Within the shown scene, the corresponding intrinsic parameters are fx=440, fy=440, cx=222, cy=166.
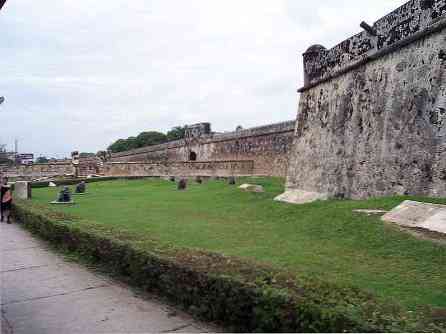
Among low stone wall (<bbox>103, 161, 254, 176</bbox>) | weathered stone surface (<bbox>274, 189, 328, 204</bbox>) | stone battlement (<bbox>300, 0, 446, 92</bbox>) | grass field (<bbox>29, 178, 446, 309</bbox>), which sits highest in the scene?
stone battlement (<bbox>300, 0, 446, 92</bbox>)

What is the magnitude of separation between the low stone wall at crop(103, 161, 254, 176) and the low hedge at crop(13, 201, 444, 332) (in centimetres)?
1563

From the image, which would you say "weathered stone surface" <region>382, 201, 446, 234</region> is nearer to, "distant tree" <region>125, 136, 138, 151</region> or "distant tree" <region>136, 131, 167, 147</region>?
"distant tree" <region>136, 131, 167, 147</region>

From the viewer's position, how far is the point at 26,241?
25.5 ft

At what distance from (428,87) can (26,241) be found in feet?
23.4

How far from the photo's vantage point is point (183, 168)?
80.0 feet

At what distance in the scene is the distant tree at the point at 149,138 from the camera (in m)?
59.8

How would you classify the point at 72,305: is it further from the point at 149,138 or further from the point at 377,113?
the point at 149,138

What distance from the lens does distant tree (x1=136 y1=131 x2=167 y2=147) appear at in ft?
196

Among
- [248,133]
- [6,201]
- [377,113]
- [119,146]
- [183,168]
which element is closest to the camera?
[377,113]

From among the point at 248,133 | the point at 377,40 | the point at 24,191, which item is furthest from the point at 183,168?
the point at 377,40

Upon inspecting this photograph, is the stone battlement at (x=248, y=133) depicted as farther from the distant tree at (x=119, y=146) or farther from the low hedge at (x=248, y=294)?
the distant tree at (x=119, y=146)

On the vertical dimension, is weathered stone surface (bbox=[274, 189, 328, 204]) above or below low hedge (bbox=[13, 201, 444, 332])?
above

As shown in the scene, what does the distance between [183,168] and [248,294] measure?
2136 cm

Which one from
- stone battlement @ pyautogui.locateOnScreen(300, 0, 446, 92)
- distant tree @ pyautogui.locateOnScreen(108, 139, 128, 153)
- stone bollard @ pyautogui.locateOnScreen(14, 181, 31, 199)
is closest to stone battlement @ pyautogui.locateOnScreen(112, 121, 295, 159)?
stone battlement @ pyautogui.locateOnScreen(300, 0, 446, 92)
